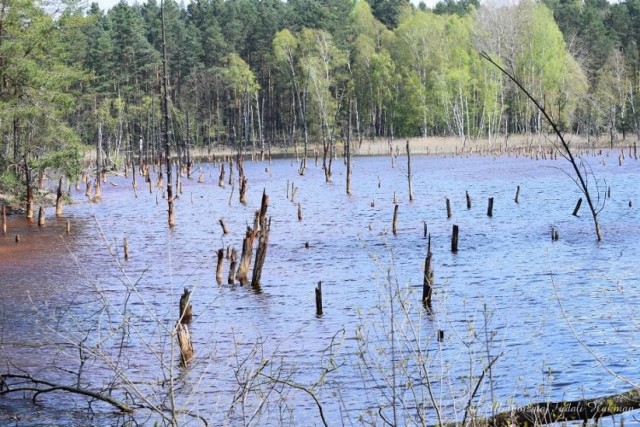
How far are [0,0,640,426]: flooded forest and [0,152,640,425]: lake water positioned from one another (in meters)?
0.10

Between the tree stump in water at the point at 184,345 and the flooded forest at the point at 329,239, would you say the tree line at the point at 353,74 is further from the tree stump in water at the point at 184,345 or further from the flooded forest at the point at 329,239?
the tree stump in water at the point at 184,345

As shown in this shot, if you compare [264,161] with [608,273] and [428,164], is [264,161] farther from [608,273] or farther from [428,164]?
[608,273]

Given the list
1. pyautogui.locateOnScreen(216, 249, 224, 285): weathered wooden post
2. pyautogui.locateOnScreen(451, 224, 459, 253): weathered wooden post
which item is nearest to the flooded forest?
pyautogui.locateOnScreen(216, 249, 224, 285): weathered wooden post

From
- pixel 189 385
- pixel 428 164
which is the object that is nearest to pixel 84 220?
pixel 189 385

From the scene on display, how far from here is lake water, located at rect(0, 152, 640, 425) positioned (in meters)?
12.9

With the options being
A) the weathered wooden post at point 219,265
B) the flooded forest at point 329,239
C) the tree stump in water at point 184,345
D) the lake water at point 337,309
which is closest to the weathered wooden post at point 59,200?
the flooded forest at point 329,239

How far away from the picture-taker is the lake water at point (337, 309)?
12.9m

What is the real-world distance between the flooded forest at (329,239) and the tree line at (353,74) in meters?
0.45

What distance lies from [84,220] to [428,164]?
38.9 metres

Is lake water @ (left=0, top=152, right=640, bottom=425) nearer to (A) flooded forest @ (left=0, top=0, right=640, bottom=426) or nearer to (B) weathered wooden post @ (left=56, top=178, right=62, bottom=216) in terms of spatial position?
(A) flooded forest @ (left=0, top=0, right=640, bottom=426)

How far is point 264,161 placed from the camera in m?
90.6

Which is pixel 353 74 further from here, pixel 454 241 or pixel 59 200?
pixel 454 241

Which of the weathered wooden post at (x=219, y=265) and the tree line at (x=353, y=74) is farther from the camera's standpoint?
the tree line at (x=353, y=74)

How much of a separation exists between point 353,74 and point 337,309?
87.0m
